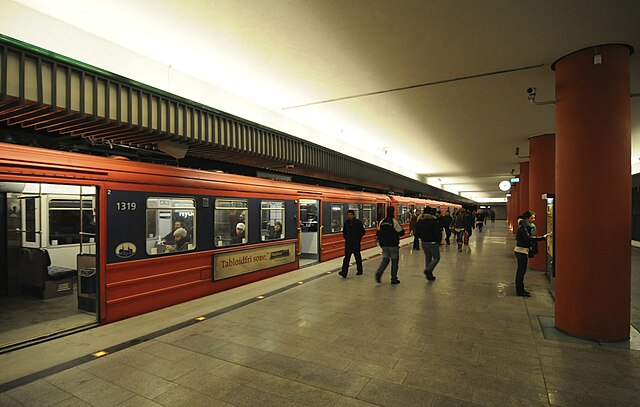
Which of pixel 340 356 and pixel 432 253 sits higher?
pixel 432 253

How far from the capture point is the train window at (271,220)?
7.87m

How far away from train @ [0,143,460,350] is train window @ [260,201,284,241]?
0.02m

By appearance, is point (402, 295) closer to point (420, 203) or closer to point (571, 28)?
point (571, 28)

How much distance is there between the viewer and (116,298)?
4.89 m

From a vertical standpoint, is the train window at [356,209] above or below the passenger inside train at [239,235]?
above

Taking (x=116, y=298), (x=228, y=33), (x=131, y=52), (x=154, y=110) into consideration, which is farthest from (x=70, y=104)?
(x=116, y=298)

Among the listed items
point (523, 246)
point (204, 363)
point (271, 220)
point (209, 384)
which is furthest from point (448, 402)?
point (271, 220)

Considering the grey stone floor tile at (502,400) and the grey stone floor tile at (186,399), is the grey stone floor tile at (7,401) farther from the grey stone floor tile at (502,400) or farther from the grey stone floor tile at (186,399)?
→ the grey stone floor tile at (502,400)

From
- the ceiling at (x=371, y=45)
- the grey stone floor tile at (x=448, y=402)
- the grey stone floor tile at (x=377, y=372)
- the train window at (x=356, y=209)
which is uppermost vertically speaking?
the ceiling at (x=371, y=45)

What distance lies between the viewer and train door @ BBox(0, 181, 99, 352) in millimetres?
5434

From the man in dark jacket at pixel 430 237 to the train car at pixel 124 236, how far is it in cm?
321

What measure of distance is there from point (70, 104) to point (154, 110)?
3.24 ft

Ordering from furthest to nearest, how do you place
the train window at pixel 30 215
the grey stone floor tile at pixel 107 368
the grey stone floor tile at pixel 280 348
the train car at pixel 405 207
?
the train car at pixel 405 207
the train window at pixel 30 215
the grey stone floor tile at pixel 280 348
the grey stone floor tile at pixel 107 368

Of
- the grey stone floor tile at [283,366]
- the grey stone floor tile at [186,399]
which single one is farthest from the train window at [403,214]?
the grey stone floor tile at [186,399]
